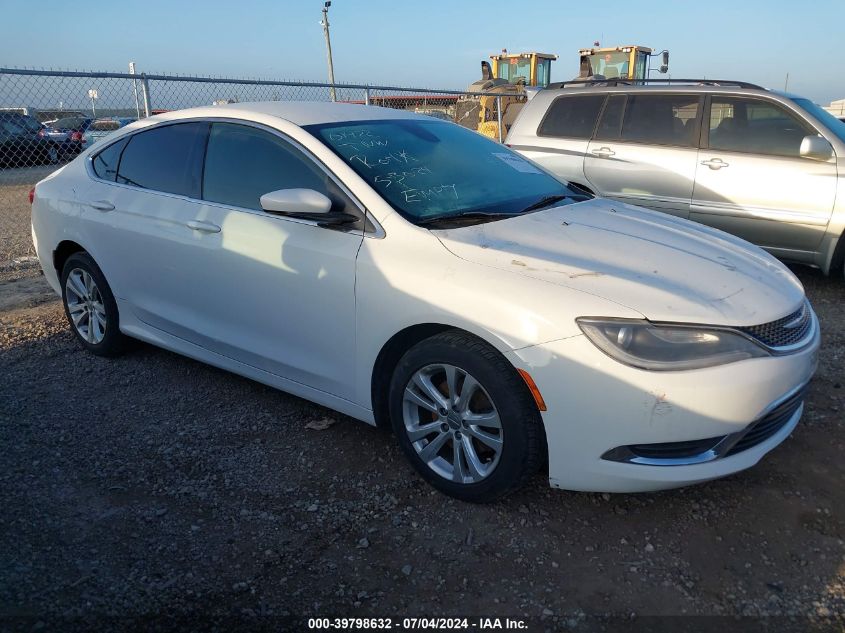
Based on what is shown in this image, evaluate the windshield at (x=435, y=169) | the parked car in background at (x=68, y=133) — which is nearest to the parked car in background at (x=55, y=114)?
the parked car in background at (x=68, y=133)

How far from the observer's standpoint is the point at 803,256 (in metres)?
5.88

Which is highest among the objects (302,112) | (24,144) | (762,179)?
(302,112)

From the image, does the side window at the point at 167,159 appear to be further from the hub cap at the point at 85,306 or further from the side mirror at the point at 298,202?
the side mirror at the point at 298,202

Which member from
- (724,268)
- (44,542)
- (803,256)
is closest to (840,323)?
(803,256)

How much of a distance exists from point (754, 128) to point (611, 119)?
1.34 m

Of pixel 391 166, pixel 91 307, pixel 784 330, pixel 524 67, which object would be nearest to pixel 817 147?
pixel 784 330

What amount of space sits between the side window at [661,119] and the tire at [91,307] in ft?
16.2

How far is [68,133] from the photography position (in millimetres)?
16188

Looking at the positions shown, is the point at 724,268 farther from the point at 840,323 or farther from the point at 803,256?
the point at 803,256

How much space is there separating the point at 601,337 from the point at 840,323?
3.59m

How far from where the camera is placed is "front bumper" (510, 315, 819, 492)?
2.49 metres

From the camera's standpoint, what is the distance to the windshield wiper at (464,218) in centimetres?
314

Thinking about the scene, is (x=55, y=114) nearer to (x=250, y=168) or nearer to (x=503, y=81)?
(x=503, y=81)

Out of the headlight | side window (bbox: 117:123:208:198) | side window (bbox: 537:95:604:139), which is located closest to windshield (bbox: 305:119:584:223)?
side window (bbox: 117:123:208:198)
